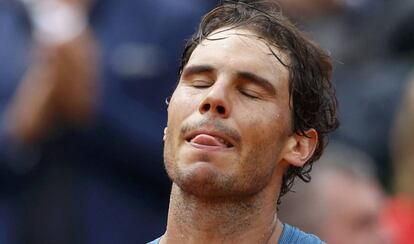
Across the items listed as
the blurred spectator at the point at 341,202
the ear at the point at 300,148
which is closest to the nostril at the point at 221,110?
the ear at the point at 300,148

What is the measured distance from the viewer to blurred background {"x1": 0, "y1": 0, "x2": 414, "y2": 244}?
8.55 meters

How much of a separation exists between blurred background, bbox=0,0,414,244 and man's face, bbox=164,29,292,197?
2.42 metres

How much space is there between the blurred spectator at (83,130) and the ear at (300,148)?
2641 mm

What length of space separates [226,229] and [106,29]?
11.5ft

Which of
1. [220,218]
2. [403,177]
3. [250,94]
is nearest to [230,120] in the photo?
[250,94]

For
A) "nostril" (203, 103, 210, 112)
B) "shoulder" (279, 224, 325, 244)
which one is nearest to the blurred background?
"shoulder" (279, 224, 325, 244)

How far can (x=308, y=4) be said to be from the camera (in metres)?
10.3

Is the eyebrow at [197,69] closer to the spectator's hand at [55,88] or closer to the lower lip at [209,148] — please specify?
the lower lip at [209,148]

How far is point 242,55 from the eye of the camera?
5930 millimetres

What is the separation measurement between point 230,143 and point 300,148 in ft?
1.47

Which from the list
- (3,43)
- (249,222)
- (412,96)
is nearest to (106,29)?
(3,43)

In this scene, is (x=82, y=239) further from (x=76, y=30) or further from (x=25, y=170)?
(x=76, y=30)

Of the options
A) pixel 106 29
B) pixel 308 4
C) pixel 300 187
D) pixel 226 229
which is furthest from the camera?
pixel 308 4

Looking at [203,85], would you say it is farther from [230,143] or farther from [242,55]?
[230,143]
